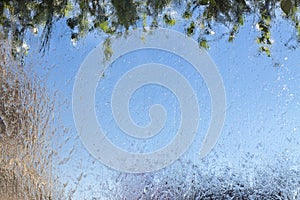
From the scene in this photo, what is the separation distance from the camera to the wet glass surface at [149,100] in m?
2.71

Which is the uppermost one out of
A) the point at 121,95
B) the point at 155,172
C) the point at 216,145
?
the point at 121,95

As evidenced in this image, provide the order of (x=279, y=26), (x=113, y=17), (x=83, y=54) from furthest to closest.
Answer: (x=83, y=54), (x=279, y=26), (x=113, y=17)

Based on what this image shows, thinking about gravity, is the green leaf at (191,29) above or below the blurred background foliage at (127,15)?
above

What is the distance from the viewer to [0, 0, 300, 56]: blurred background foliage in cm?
259

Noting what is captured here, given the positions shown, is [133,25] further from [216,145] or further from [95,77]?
[216,145]

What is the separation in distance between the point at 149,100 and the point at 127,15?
3.34ft

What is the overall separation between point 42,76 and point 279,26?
135cm

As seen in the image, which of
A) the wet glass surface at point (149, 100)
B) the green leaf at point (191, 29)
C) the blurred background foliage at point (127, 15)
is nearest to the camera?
the blurred background foliage at point (127, 15)

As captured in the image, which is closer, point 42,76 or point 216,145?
point 42,76

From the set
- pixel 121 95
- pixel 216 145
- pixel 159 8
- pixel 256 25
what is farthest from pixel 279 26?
pixel 121 95

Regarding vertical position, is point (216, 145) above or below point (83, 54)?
below

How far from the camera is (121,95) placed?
3.52 meters

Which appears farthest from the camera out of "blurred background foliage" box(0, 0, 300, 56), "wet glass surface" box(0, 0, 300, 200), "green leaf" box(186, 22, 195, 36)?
"green leaf" box(186, 22, 195, 36)

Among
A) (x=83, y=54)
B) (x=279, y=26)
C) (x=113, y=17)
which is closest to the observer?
(x=113, y=17)
